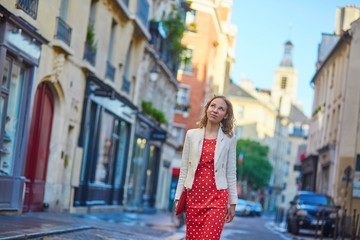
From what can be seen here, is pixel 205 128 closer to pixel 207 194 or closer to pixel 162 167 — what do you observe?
pixel 207 194

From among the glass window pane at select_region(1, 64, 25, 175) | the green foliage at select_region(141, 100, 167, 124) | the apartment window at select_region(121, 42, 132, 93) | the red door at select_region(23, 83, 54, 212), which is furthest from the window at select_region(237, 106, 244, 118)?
the glass window pane at select_region(1, 64, 25, 175)

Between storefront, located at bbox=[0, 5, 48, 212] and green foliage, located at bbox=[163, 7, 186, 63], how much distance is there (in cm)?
1673

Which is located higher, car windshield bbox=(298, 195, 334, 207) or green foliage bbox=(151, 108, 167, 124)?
green foliage bbox=(151, 108, 167, 124)

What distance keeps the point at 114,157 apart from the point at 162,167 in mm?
12661

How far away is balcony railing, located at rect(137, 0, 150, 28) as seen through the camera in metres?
26.0

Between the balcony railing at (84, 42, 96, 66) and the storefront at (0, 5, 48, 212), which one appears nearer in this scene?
the storefront at (0, 5, 48, 212)

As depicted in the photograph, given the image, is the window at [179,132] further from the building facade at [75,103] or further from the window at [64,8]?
the window at [64,8]

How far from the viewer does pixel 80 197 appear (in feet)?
68.6

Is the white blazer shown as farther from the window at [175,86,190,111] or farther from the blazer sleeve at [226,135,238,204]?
the window at [175,86,190,111]

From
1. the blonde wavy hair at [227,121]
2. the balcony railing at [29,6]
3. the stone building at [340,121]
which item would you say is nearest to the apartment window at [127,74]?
the stone building at [340,121]

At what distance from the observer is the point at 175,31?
3228 cm

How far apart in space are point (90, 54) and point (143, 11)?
7195 millimetres

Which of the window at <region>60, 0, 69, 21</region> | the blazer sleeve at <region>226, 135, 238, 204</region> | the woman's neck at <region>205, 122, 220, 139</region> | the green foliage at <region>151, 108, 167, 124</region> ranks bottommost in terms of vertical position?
the blazer sleeve at <region>226, 135, 238, 204</region>

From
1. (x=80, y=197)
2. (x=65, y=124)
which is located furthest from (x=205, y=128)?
(x=80, y=197)
